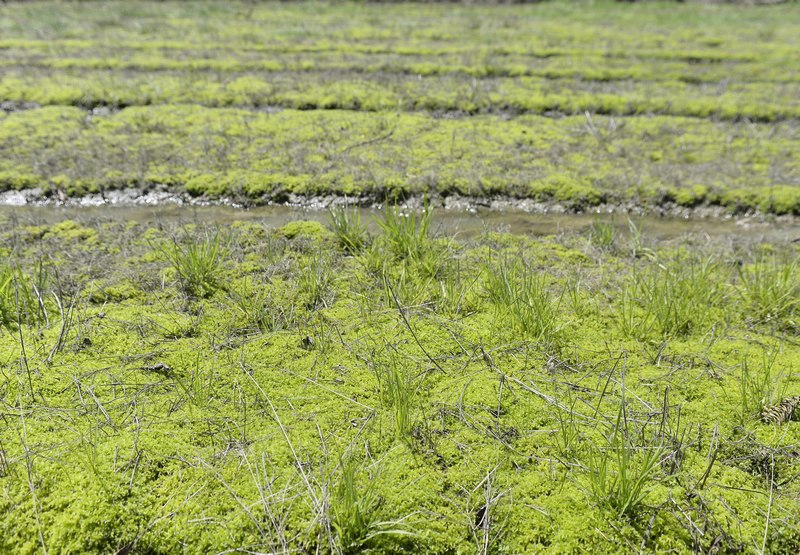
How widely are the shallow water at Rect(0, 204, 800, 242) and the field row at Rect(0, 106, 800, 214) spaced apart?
0.73 feet

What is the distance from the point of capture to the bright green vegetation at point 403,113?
5195 mm

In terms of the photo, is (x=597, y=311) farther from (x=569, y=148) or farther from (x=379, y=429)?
(x=569, y=148)

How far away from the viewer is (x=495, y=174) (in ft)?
17.7

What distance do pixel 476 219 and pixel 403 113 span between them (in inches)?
100.0

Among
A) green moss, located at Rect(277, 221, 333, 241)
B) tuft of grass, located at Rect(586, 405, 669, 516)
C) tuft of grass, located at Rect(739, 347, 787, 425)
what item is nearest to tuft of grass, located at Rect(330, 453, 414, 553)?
tuft of grass, located at Rect(586, 405, 669, 516)

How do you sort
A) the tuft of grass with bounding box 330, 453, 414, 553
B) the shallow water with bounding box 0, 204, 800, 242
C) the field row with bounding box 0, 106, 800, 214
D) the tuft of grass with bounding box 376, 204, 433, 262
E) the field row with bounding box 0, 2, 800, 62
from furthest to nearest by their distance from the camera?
1. the field row with bounding box 0, 2, 800, 62
2. the field row with bounding box 0, 106, 800, 214
3. the shallow water with bounding box 0, 204, 800, 242
4. the tuft of grass with bounding box 376, 204, 433, 262
5. the tuft of grass with bounding box 330, 453, 414, 553

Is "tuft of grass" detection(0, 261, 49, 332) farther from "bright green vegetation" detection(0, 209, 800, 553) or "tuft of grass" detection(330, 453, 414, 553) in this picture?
"tuft of grass" detection(330, 453, 414, 553)

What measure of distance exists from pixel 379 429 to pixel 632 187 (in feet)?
13.0

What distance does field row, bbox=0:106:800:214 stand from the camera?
511cm

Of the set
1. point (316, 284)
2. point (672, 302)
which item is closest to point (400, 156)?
point (316, 284)

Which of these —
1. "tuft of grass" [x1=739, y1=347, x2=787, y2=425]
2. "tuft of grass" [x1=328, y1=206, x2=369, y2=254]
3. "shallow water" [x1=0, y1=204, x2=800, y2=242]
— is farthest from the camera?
"shallow water" [x1=0, y1=204, x2=800, y2=242]

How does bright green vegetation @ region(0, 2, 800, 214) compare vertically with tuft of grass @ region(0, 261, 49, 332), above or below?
above

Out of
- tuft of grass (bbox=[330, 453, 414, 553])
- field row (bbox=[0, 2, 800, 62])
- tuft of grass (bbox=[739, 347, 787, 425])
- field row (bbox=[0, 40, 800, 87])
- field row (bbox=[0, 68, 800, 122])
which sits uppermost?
field row (bbox=[0, 2, 800, 62])

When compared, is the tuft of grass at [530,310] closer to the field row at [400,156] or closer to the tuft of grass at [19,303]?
the field row at [400,156]
